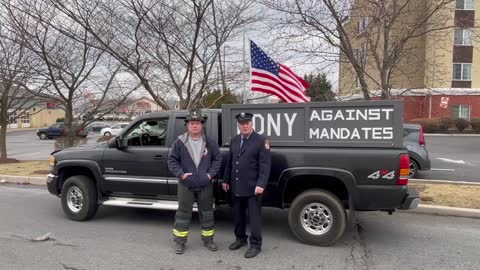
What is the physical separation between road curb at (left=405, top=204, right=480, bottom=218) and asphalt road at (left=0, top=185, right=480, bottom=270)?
0.57ft

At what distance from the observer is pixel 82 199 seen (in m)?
6.74

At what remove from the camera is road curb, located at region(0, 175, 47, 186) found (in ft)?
34.7

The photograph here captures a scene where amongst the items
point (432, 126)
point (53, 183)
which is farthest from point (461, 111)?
point (53, 183)

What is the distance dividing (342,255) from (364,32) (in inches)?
226

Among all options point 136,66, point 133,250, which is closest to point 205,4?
point 136,66

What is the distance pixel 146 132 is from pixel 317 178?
270 cm

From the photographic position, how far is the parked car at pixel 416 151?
37.1 feet

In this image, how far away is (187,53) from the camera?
10.5 m

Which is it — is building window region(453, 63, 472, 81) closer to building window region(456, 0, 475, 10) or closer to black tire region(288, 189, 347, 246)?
building window region(456, 0, 475, 10)

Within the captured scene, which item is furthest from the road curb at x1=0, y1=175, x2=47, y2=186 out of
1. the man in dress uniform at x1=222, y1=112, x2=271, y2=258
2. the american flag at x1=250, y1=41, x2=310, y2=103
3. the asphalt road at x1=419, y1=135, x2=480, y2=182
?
the asphalt road at x1=419, y1=135, x2=480, y2=182

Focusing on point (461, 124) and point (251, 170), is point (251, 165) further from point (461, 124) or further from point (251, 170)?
point (461, 124)

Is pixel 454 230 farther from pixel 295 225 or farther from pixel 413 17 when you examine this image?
pixel 413 17

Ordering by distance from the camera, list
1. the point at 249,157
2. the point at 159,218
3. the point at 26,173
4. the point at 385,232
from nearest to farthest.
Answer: the point at 249,157, the point at 385,232, the point at 159,218, the point at 26,173

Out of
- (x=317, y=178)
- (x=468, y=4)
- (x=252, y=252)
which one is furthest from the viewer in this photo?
(x=468, y=4)
